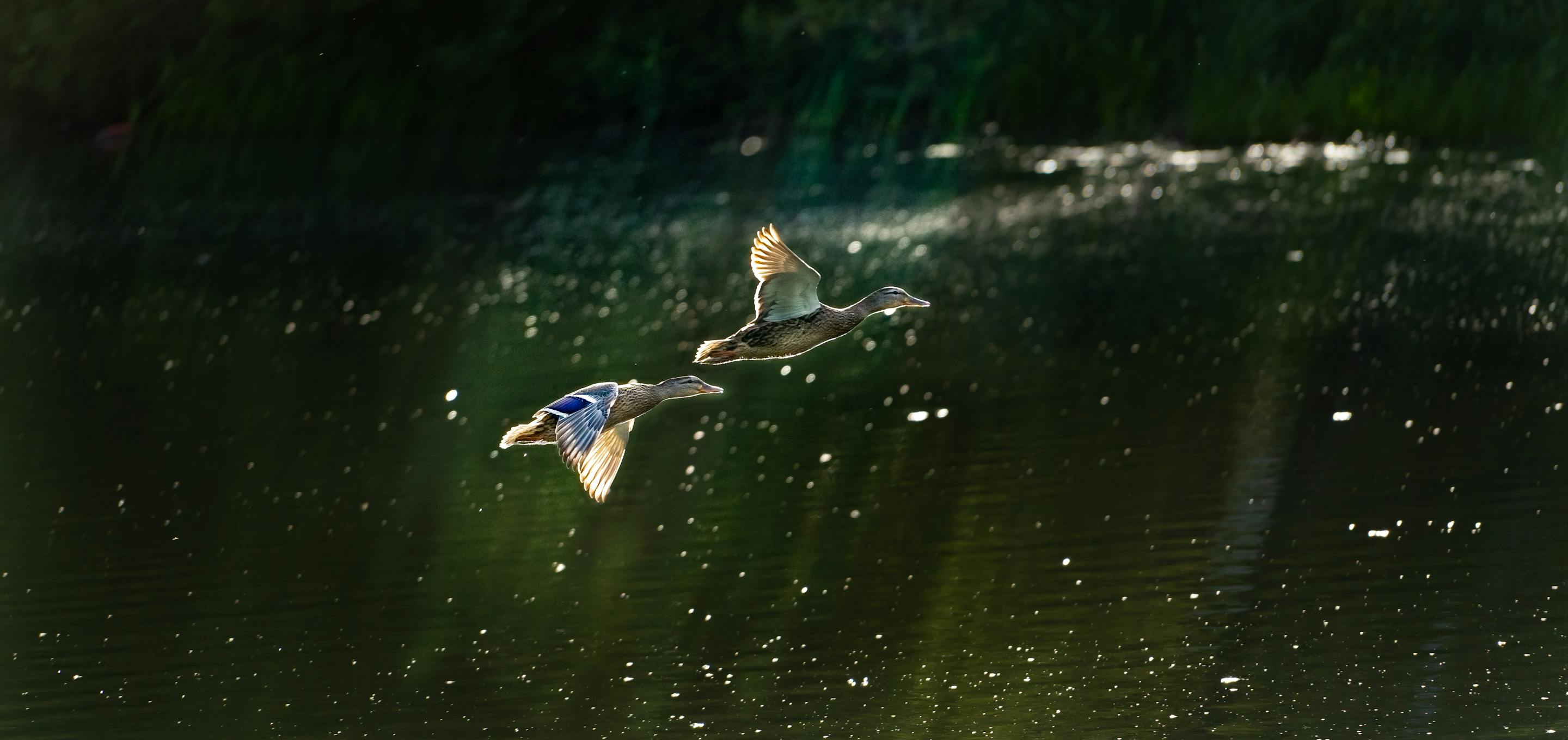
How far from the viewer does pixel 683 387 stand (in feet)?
33.0

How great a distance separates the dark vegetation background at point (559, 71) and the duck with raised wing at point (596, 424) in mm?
34176

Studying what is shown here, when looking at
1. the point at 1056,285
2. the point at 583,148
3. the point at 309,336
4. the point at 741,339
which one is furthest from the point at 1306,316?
the point at 583,148

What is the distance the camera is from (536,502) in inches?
760

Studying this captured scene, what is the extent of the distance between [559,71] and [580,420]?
4578cm

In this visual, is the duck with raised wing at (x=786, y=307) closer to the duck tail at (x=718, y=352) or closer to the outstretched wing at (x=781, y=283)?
the outstretched wing at (x=781, y=283)

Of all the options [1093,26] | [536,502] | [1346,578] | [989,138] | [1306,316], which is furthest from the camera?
[989,138]

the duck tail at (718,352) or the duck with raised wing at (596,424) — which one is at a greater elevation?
the duck tail at (718,352)

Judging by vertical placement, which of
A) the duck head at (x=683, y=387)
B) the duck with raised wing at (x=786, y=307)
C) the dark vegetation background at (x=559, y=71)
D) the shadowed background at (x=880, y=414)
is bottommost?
the dark vegetation background at (x=559, y=71)

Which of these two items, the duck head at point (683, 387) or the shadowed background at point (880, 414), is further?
the shadowed background at point (880, 414)

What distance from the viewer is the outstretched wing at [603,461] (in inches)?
349

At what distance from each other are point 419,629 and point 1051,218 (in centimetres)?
2018

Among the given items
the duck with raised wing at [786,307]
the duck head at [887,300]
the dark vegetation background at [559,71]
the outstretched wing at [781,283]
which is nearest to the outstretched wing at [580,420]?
the duck with raised wing at [786,307]

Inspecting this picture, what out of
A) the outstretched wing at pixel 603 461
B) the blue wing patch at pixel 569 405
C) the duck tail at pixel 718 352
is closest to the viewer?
the outstretched wing at pixel 603 461

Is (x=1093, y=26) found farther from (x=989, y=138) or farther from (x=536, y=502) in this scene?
(x=536, y=502)
